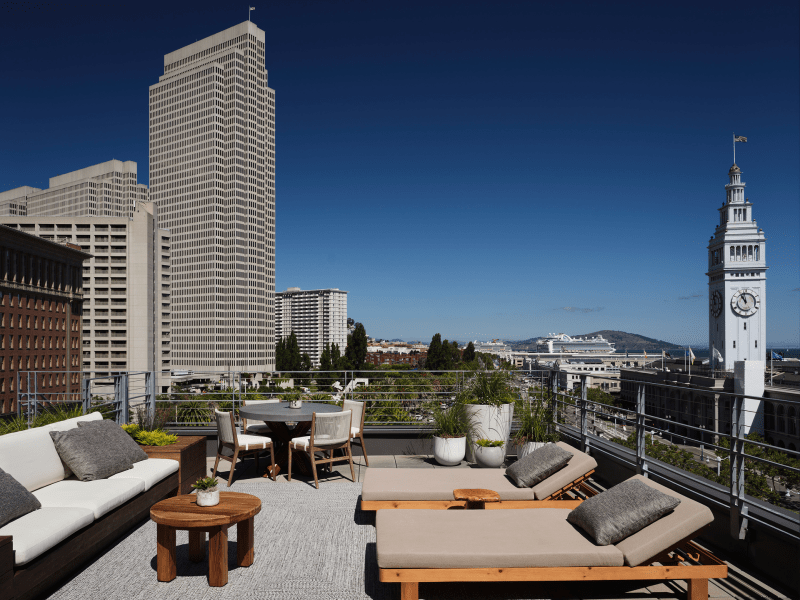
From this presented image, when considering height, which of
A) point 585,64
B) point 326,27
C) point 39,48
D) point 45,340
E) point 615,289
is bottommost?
point 45,340

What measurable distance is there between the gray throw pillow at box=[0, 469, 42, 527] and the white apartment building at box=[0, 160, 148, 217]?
4509 inches

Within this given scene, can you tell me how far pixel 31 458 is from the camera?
12.0 feet

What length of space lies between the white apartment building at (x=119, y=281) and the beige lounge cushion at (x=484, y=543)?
87124 millimetres

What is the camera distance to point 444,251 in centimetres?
7794

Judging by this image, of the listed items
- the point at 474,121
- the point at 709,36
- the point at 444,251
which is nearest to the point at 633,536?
the point at 474,121

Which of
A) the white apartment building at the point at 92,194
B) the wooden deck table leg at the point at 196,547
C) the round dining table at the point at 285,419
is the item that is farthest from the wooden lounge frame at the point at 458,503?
the white apartment building at the point at 92,194

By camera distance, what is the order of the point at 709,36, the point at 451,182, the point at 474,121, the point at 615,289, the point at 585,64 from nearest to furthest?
the point at 585,64
the point at 709,36
the point at 474,121
the point at 451,182
the point at 615,289

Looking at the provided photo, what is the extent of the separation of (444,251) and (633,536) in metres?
75.8

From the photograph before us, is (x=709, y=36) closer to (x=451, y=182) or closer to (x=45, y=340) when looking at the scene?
(x=451, y=182)

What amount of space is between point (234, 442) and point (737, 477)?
453 cm

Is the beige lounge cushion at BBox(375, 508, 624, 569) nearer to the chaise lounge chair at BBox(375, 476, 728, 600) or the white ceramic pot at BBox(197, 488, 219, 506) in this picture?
the chaise lounge chair at BBox(375, 476, 728, 600)

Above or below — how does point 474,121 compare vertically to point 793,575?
above

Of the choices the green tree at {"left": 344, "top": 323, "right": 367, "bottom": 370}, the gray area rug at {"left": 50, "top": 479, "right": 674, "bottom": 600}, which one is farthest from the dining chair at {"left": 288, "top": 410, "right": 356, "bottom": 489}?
the green tree at {"left": 344, "top": 323, "right": 367, "bottom": 370}

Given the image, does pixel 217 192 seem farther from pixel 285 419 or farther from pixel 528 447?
pixel 528 447
